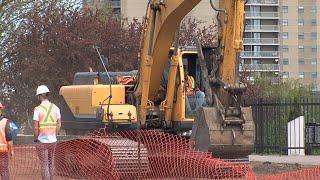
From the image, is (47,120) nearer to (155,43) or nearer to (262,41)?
(155,43)

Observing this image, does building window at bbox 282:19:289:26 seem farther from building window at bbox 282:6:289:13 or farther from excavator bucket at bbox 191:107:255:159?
excavator bucket at bbox 191:107:255:159

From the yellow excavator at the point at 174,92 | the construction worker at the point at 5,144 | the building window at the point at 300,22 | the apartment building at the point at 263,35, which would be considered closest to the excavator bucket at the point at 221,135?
the yellow excavator at the point at 174,92

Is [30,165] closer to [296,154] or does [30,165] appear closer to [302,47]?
[296,154]

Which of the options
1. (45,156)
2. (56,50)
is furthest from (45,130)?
(56,50)

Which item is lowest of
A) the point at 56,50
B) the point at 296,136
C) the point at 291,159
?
the point at 291,159

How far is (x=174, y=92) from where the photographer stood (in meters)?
14.9

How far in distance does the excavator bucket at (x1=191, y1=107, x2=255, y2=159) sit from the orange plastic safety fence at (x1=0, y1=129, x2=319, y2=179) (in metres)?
0.21

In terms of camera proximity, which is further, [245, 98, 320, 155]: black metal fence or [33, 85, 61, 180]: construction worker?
[245, 98, 320, 155]: black metal fence

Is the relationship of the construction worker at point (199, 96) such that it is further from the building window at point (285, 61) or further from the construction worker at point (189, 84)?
the building window at point (285, 61)

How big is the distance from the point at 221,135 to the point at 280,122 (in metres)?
13.0

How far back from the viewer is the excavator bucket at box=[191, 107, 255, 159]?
438 inches

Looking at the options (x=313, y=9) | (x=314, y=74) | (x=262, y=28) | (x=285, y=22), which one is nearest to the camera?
(x=285, y=22)

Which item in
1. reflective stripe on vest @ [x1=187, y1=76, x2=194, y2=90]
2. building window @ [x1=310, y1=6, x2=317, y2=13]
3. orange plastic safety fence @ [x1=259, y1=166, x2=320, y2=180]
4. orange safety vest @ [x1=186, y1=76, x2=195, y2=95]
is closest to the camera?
orange plastic safety fence @ [x1=259, y1=166, x2=320, y2=180]

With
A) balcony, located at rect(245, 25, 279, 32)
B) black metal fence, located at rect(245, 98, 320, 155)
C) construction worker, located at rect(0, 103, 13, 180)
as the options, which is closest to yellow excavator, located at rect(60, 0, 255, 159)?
construction worker, located at rect(0, 103, 13, 180)
